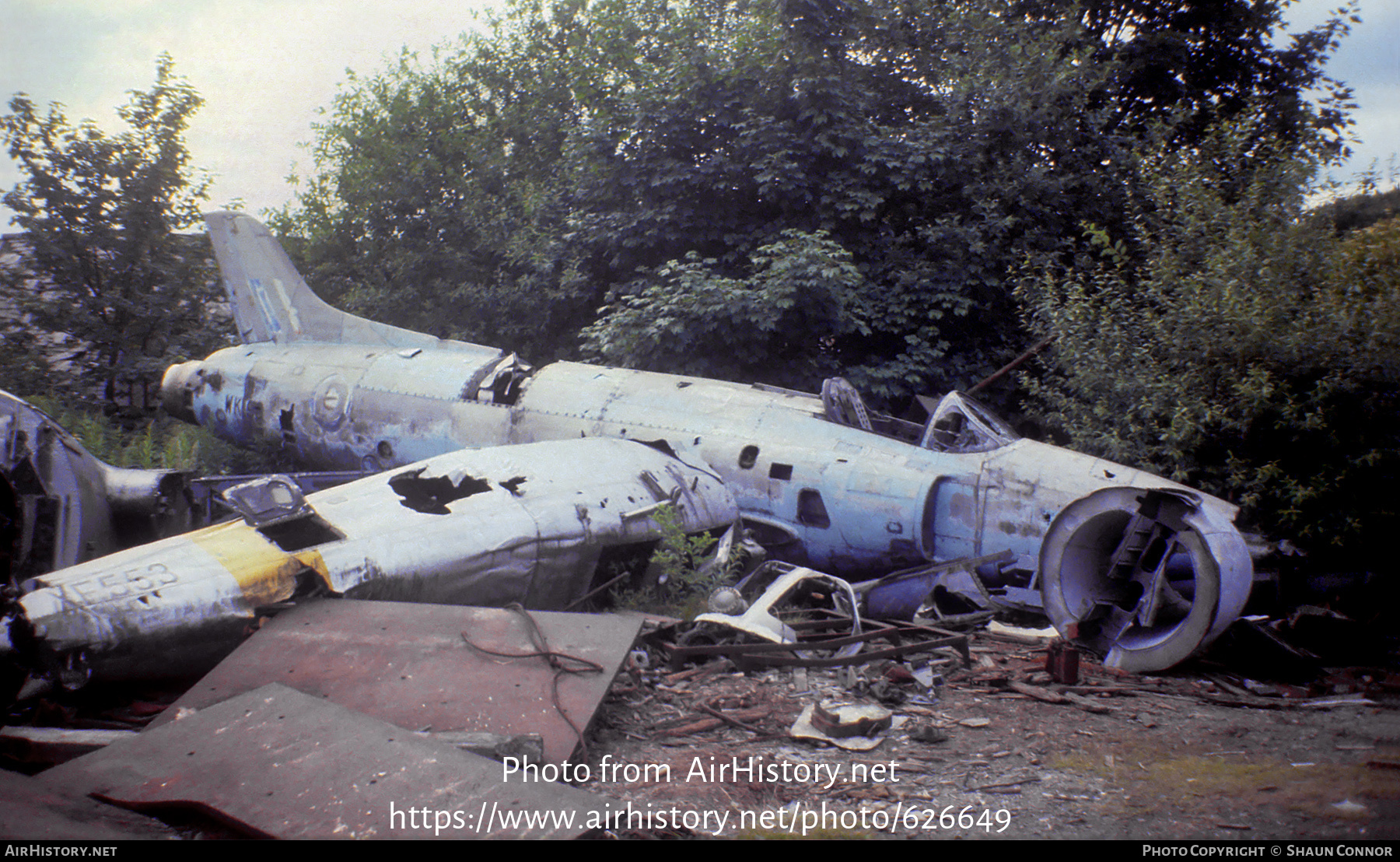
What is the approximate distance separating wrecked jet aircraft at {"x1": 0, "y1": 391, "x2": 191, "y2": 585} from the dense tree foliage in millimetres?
7360

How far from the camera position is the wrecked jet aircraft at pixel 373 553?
436 centimetres

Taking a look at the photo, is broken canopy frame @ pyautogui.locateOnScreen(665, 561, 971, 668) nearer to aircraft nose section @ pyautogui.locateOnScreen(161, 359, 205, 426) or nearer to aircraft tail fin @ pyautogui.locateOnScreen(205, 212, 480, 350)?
aircraft tail fin @ pyautogui.locateOnScreen(205, 212, 480, 350)

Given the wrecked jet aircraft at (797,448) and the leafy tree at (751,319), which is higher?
the leafy tree at (751,319)

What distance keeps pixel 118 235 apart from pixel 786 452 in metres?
15.0

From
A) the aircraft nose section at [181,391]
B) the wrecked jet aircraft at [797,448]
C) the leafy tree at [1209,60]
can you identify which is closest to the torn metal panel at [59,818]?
the wrecked jet aircraft at [797,448]

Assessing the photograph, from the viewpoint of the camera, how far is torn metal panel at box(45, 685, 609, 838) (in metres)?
3.00

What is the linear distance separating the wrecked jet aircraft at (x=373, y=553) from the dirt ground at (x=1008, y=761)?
1418 millimetres

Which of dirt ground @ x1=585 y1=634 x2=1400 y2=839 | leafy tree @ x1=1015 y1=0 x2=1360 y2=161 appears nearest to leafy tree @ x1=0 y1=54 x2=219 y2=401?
dirt ground @ x1=585 y1=634 x2=1400 y2=839

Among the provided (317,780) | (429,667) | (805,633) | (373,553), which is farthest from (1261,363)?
(317,780)

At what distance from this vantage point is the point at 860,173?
14.3 metres

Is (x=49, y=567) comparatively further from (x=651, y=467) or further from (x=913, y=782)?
(x=913, y=782)

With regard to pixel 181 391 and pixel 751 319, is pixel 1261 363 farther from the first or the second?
pixel 181 391

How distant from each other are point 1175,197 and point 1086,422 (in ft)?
13.1

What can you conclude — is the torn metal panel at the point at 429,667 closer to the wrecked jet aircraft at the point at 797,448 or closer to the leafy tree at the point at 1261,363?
the wrecked jet aircraft at the point at 797,448
